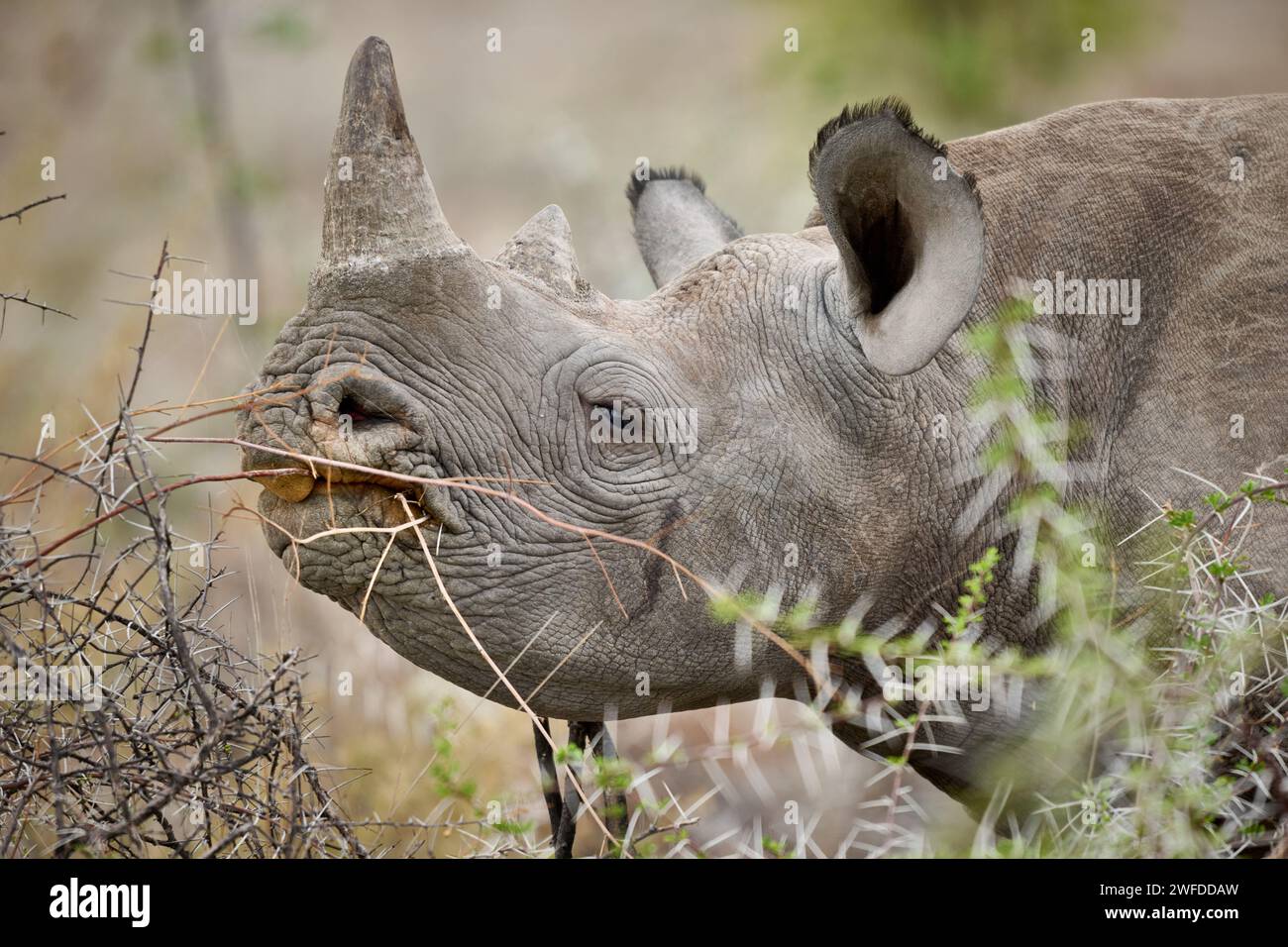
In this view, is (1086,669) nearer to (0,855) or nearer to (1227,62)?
(0,855)

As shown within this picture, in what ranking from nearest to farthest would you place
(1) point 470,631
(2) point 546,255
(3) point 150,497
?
(3) point 150,497
(1) point 470,631
(2) point 546,255

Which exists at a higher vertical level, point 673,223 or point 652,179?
point 652,179

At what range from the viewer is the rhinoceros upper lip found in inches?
131

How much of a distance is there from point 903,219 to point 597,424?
1001mm

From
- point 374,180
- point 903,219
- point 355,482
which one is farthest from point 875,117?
point 355,482

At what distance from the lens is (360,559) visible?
339 cm

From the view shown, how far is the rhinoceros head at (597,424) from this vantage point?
3.38 m

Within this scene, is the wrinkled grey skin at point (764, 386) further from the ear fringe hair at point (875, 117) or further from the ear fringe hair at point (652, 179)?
the ear fringe hair at point (652, 179)

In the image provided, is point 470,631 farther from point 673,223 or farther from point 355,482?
point 673,223

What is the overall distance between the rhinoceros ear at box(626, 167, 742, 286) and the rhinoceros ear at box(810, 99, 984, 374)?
116 centimetres

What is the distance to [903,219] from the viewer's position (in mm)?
3955

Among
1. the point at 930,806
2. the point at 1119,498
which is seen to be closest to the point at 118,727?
the point at 1119,498

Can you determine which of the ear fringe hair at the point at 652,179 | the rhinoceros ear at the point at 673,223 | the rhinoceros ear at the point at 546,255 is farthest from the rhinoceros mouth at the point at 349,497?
the ear fringe hair at the point at 652,179

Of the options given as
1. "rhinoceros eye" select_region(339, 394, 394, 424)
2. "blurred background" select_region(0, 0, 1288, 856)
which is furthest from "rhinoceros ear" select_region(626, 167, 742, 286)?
"blurred background" select_region(0, 0, 1288, 856)
